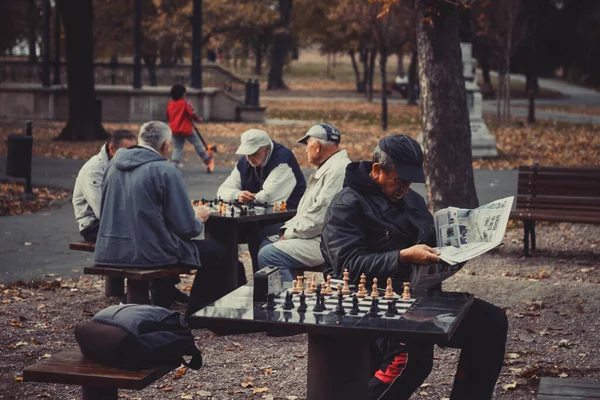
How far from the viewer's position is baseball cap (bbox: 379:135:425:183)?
5293 mm

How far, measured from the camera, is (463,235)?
205 inches

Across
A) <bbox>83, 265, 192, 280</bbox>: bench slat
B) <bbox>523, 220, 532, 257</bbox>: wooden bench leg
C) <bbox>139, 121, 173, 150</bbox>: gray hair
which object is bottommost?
<bbox>523, 220, 532, 257</bbox>: wooden bench leg

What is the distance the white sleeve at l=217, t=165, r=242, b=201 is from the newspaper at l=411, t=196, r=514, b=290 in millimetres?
3980

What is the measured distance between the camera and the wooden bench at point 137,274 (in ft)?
24.8

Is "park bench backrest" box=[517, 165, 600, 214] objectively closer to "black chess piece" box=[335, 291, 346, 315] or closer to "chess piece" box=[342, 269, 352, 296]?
"chess piece" box=[342, 269, 352, 296]

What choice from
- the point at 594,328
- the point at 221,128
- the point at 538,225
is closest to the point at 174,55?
the point at 221,128

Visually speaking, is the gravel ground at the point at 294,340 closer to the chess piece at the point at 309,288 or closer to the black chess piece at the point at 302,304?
the chess piece at the point at 309,288

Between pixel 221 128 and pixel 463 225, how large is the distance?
89.1 feet

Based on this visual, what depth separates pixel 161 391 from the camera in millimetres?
6746

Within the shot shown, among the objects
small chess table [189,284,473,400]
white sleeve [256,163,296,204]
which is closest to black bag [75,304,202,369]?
small chess table [189,284,473,400]

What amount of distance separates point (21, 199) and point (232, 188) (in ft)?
26.0

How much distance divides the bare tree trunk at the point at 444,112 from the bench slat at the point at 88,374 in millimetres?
7382

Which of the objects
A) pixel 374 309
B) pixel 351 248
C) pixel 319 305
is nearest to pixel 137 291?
pixel 351 248

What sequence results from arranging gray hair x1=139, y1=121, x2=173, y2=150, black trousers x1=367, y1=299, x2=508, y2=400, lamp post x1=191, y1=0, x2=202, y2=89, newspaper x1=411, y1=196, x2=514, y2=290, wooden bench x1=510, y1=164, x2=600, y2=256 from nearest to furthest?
1. newspaper x1=411, y1=196, x2=514, y2=290
2. black trousers x1=367, y1=299, x2=508, y2=400
3. gray hair x1=139, y1=121, x2=173, y2=150
4. wooden bench x1=510, y1=164, x2=600, y2=256
5. lamp post x1=191, y1=0, x2=202, y2=89
